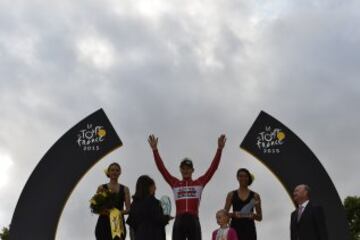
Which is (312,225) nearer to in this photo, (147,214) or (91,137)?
(147,214)

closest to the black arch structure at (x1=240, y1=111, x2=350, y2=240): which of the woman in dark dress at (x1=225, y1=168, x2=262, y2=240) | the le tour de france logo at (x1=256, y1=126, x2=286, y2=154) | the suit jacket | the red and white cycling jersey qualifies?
the le tour de france logo at (x1=256, y1=126, x2=286, y2=154)

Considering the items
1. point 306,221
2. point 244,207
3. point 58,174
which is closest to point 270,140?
point 244,207

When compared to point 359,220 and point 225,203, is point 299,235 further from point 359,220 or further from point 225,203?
point 359,220

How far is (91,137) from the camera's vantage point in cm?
1436

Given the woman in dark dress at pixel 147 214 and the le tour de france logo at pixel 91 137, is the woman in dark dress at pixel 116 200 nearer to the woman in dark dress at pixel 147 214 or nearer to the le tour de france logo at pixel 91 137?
the woman in dark dress at pixel 147 214

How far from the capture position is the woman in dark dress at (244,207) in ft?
34.6

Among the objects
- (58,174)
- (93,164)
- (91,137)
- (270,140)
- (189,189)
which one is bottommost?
(189,189)

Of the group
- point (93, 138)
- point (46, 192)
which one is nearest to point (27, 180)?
point (46, 192)

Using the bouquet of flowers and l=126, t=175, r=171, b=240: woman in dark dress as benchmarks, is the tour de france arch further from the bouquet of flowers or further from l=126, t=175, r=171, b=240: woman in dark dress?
l=126, t=175, r=171, b=240: woman in dark dress

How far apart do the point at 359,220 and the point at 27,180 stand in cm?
1657

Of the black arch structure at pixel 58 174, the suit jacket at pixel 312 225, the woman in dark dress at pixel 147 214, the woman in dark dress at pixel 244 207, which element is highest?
the black arch structure at pixel 58 174

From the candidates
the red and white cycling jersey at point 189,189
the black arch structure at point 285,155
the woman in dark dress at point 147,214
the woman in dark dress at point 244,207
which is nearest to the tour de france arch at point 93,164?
the black arch structure at point 285,155

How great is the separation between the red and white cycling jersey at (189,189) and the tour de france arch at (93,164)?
389cm

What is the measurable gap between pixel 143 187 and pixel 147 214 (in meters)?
0.35
